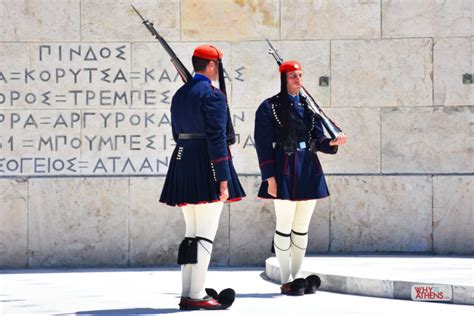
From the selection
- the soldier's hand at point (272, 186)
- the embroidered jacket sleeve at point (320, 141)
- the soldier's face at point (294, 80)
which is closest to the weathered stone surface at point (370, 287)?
the soldier's hand at point (272, 186)

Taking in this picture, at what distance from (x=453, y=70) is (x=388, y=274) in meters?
3.32

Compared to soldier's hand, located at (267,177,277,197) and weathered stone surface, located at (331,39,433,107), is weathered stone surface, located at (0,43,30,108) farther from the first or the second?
Result: soldier's hand, located at (267,177,277,197)

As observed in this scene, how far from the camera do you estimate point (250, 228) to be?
13.1m

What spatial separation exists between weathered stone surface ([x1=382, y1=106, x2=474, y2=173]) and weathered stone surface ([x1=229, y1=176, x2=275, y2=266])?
55.2 inches

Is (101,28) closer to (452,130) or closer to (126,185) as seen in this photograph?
(126,185)

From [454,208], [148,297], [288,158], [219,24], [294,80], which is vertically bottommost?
[148,297]

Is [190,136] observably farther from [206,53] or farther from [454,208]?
[454,208]

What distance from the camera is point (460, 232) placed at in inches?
515

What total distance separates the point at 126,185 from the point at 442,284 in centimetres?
436

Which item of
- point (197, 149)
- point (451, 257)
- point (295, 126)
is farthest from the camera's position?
point (451, 257)

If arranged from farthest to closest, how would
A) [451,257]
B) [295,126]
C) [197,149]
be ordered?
[451,257]
[295,126]
[197,149]

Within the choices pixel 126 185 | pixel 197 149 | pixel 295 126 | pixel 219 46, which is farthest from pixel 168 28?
pixel 197 149

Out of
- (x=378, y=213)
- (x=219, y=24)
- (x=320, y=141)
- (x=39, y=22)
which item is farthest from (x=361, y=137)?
(x=39, y=22)

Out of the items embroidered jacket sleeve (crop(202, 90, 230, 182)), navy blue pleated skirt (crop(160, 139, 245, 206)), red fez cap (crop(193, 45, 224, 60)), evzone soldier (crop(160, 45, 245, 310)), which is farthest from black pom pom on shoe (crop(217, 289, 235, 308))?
red fez cap (crop(193, 45, 224, 60))
